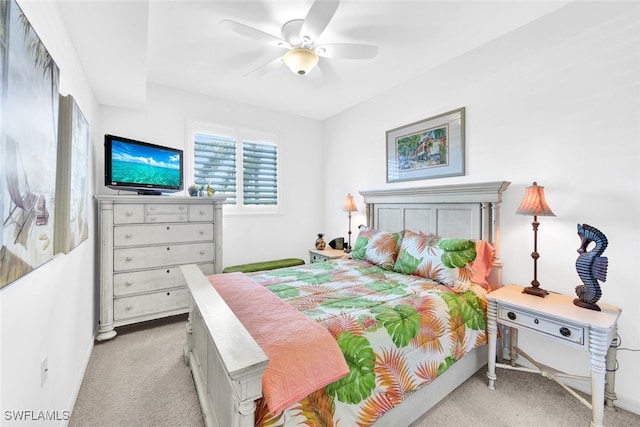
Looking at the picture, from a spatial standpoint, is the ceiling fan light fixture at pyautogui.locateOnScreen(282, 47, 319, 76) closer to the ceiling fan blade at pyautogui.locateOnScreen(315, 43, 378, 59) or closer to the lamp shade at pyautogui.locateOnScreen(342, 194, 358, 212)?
the ceiling fan blade at pyautogui.locateOnScreen(315, 43, 378, 59)

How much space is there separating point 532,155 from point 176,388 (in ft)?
11.0

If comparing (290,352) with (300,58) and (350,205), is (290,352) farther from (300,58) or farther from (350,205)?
(350,205)

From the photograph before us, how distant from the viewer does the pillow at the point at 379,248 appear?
266 centimetres

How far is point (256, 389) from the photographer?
953mm

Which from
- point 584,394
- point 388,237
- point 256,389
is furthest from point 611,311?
point 256,389

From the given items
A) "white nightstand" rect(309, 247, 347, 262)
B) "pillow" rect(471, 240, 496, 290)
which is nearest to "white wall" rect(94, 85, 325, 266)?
"white nightstand" rect(309, 247, 347, 262)

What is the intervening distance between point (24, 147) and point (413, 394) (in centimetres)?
215

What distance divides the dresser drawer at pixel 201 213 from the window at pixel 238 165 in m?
0.60

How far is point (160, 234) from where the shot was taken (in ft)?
9.64

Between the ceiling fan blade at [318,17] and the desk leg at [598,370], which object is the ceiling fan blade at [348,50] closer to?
the ceiling fan blade at [318,17]

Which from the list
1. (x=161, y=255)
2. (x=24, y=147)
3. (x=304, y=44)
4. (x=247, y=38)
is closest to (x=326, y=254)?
(x=161, y=255)

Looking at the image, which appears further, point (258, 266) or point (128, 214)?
point (258, 266)

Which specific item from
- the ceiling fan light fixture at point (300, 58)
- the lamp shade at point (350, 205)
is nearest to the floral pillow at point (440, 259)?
the lamp shade at point (350, 205)

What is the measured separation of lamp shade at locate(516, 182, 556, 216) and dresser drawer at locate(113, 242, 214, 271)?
3.13 metres
